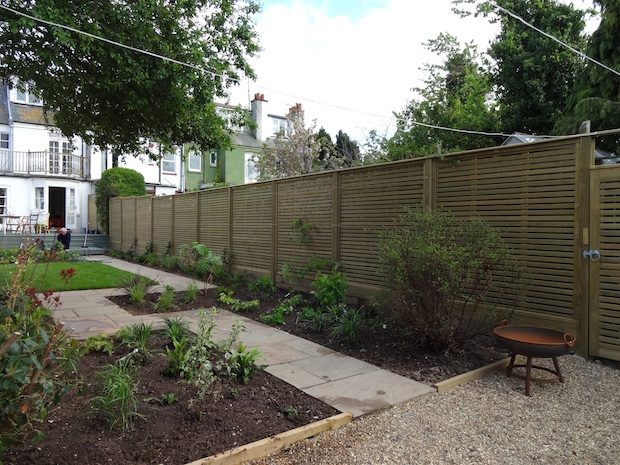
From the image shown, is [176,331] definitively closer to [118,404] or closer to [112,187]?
[118,404]

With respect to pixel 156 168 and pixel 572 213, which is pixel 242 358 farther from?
pixel 156 168

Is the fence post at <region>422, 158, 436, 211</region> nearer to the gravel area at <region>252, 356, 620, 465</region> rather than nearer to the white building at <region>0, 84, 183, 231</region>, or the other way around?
the gravel area at <region>252, 356, 620, 465</region>

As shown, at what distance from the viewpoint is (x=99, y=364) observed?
429 centimetres

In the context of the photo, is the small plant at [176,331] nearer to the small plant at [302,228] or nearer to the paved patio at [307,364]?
the paved patio at [307,364]

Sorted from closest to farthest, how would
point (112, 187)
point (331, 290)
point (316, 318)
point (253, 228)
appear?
point (316, 318), point (331, 290), point (253, 228), point (112, 187)

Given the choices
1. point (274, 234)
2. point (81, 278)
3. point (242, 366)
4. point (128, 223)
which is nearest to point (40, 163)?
point (128, 223)

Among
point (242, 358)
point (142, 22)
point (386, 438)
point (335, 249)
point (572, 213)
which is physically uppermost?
point (142, 22)

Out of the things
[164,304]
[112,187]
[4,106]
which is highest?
[4,106]

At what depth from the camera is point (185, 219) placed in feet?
43.1

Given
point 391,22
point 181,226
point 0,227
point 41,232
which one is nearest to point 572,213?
point 391,22

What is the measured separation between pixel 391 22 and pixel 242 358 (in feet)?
24.4

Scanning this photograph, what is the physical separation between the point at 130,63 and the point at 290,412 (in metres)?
5.57

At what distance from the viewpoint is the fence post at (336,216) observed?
7.49 metres

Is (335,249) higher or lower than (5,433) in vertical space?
higher
